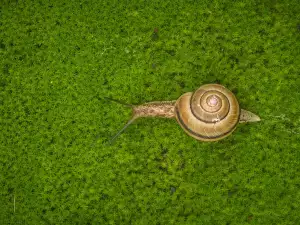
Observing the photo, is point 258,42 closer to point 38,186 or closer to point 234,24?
point 234,24

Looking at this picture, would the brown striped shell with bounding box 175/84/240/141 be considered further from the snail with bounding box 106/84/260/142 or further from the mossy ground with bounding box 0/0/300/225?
the mossy ground with bounding box 0/0/300/225

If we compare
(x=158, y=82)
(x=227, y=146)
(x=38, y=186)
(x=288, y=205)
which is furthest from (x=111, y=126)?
(x=288, y=205)

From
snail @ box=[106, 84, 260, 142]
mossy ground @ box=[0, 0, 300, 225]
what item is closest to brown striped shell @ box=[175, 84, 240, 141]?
snail @ box=[106, 84, 260, 142]

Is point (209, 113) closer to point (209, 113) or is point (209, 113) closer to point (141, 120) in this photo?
point (209, 113)

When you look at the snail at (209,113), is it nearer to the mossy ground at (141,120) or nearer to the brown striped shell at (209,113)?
the brown striped shell at (209,113)

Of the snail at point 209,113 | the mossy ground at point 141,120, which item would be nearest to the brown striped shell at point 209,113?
the snail at point 209,113

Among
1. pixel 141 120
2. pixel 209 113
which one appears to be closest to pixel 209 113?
pixel 209 113
